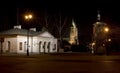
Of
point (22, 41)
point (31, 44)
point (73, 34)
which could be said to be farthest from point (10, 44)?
point (73, 34)

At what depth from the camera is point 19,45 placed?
79562 mm

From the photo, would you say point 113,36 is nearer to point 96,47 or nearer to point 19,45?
point 96,47

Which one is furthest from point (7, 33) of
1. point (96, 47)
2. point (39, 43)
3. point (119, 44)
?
point (119, 44)

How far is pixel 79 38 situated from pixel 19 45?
2638 inches

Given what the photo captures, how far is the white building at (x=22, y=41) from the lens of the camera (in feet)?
261

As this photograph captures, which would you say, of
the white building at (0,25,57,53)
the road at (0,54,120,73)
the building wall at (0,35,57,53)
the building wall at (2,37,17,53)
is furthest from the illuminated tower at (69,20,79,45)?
the road at (0,54,120,73)

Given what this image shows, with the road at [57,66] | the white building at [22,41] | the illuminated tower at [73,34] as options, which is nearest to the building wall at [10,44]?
the white building at [22,41]

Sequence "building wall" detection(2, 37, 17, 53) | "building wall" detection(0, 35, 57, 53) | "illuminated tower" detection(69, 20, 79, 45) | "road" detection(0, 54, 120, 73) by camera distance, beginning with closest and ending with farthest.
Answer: "road" detection(0, 54, 120, 73)
"building wall" detection(2, 37, 17, 53)
"building wall" detection(0, 35, 57, 53)
"illuminated tower" detection(69, 20, 79, 45)

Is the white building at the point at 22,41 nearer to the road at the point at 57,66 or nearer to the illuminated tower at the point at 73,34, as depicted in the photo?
the road at the point at 57,66

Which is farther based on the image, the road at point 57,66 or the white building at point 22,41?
the white building at point 22,41

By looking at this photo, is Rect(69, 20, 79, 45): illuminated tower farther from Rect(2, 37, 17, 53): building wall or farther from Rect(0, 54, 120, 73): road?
Rect(0, 54, 120, 73): road

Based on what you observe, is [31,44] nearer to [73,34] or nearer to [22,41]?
[22,41]

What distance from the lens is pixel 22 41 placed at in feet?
265

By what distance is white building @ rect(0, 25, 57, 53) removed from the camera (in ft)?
261
